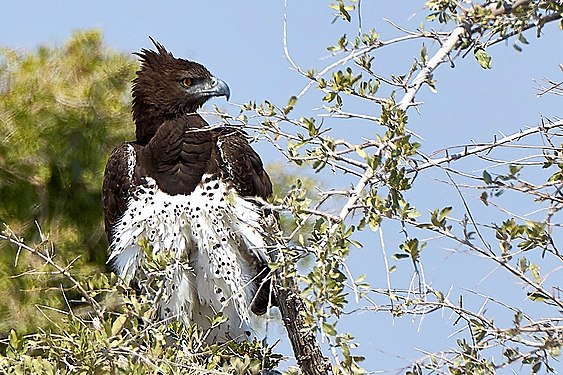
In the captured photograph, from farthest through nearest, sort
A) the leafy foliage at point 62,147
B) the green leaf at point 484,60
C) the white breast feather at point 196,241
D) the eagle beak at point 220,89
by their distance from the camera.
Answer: the leafy foliage at point 62,147 < the eagle beak at point 220,89 < the white breast feather at point 196,241 < the green leaf at point 484,60

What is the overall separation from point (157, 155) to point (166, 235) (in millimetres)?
428

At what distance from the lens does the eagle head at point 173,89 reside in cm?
492

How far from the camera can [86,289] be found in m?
3.29

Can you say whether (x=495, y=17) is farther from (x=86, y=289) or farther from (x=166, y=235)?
(x=166, y=235)

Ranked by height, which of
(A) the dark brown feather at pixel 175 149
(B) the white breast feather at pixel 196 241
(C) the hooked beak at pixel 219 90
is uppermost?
(C) the hooked beak at pixel 219 90

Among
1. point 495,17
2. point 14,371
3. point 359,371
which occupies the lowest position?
point 14,371

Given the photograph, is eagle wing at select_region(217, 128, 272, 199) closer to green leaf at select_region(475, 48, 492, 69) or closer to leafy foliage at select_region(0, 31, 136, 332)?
green leaf at select_region(475, 48, 492, 69)

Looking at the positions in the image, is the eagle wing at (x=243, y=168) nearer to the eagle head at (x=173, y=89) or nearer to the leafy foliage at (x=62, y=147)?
the eagle head at (x=173, y=89)

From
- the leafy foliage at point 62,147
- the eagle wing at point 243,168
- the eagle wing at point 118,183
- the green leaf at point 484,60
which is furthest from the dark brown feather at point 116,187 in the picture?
the leafy foliage at point 62,147

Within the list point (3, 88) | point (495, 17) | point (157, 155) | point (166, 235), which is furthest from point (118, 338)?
point (3, 88)

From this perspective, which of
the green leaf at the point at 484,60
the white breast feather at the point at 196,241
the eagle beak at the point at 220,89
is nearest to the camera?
the green leaf at the point at 484,60

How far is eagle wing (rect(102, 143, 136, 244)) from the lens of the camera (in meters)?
4.74

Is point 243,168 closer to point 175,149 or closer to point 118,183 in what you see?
point 175,149

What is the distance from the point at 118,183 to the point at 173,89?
1.69ft
